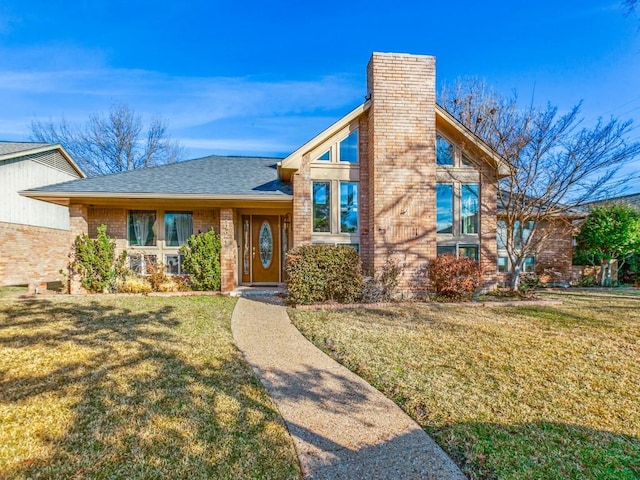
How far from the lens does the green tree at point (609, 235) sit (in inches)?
468

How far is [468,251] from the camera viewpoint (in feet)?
32.2

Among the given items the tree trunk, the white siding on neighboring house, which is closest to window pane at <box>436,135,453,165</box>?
the tree trunk

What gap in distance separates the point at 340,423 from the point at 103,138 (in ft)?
90.1

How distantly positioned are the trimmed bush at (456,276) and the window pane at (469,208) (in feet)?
4.73

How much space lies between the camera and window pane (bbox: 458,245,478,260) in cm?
977

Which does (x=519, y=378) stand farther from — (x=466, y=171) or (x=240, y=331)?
(x=466, y=171)

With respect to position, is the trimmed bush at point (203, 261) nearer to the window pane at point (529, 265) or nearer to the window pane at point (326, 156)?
the window pane at point (326, 156)

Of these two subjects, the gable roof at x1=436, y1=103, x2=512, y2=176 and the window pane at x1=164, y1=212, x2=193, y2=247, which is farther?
the window pane at x1=164, y1=212, x2=193, y2=247

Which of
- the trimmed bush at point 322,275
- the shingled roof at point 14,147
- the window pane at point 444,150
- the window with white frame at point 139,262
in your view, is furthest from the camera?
the shingled roof at point 14,147

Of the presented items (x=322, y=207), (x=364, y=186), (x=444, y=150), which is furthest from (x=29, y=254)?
(x=444, y=150)

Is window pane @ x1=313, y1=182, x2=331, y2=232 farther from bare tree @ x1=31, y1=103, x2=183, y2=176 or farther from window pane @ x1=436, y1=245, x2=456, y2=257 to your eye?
bare tree @ x1=31, y1=103, x2=183, y2=176

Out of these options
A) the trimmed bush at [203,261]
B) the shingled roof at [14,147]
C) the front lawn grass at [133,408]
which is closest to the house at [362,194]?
the trimmed bush at [203,261]

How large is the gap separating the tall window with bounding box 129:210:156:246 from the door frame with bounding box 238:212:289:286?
109 inches

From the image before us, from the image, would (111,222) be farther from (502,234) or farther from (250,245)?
(502,234)
